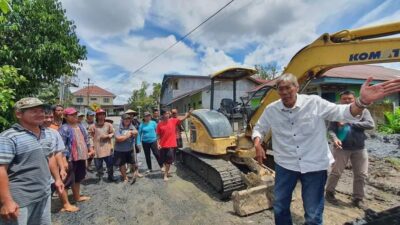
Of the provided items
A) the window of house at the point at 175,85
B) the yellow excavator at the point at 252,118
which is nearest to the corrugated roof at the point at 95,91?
the window of house at the point at 175,85

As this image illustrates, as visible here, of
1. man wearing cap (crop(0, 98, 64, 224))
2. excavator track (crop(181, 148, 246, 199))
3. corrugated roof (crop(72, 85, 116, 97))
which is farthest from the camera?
corrugated roof (crop(72, 85, 116, 97))

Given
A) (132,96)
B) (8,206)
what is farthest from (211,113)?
(132,96)

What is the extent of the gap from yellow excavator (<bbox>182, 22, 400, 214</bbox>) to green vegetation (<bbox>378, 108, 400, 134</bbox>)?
808 centimetres

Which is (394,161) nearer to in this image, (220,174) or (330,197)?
(330,197)

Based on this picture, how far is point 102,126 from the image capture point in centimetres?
642

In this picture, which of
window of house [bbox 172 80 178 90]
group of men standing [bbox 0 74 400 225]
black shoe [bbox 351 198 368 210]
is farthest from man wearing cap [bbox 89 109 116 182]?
window of house [bbox 172 80 178 90]

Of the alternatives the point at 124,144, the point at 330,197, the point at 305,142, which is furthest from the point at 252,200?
the point at 124,144

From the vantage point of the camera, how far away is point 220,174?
5.12m

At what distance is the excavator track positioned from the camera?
16.7ft

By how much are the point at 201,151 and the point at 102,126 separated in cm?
227

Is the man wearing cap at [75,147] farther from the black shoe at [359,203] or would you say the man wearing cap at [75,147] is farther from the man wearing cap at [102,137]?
the black shoe at [359,203]

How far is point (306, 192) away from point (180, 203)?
286 cm

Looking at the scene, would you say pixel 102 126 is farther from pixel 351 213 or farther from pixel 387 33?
pixel 387 33

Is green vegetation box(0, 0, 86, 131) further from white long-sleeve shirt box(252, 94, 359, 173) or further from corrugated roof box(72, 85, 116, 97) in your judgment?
corrugated roof box(72, 85, 116, 97)
